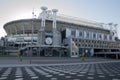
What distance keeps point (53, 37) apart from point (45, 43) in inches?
283

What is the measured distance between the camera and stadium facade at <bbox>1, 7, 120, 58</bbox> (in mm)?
81875

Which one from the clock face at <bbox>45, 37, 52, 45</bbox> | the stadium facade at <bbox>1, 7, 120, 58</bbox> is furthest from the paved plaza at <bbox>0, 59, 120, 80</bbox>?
the clock face at <bbox>45, 37, 52, 45</bbox>

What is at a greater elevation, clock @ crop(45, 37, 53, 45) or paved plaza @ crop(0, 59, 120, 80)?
clock @ crop(45, 37, 53, 45)

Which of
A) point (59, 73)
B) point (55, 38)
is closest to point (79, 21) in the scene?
point (55, 38)

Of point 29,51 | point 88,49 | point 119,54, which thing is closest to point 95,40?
point 88,49

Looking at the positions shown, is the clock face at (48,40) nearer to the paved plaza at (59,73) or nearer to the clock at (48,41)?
the clock at (48,41)

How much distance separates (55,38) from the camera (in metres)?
90.5

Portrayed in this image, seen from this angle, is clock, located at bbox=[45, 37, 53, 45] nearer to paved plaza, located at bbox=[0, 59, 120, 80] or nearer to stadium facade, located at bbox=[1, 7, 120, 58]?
stadium facade, located at bbox=[1, 7, 120, 58]

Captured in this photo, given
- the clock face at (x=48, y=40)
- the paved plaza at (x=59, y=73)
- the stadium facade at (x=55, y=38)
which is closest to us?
the paved plaza at (x=59, y=73)

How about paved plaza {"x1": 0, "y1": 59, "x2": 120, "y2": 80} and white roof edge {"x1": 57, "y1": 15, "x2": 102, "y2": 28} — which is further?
white roof edge {"x1": 57, "y1": 15, "x2": 102, "y2": 28}

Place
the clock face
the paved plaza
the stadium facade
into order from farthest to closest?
the clock face < the stadium facade < the paved plaza

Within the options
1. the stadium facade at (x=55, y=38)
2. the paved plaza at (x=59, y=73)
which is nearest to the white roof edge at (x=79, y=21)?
the stadium facade at (x=55, y=38)

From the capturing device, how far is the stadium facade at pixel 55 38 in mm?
81875

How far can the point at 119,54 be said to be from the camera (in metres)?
80.5
